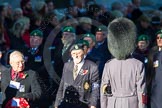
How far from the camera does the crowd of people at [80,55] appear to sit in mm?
6582

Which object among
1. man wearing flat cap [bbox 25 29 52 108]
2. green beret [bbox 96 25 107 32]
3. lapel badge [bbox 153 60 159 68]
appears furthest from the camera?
green beret [bbox 96 25 107 32]

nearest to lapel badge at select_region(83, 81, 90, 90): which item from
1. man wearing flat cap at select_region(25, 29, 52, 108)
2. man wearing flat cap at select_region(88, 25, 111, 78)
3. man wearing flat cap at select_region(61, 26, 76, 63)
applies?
man wearing flat cap at select_region(88, 25, 111, 78)

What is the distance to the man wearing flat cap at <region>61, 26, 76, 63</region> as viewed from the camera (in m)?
8.45

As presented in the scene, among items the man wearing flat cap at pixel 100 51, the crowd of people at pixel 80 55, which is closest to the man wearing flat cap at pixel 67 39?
the crowd of people at pixel 80 55

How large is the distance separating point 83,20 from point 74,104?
2.67 m

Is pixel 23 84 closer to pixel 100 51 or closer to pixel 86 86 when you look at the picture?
pixel 86 86

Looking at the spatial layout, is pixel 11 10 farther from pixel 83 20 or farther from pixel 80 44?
pixel 80 44

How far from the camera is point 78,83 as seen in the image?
7.25 meters

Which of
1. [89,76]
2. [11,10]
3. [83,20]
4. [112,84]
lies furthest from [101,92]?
[11,10]

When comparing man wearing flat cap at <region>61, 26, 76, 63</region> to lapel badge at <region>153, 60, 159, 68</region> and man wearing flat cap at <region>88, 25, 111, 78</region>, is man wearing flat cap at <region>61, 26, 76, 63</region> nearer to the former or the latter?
man wearing flat cap at <region>88, 25, 111, 78</region>

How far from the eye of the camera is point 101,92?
6.61 m

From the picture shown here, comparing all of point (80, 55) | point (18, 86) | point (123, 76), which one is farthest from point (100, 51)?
point (123, 76)

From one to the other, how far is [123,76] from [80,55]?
3.02ft

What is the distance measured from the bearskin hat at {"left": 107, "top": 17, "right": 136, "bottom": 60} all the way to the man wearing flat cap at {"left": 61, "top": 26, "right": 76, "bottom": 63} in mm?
1692
